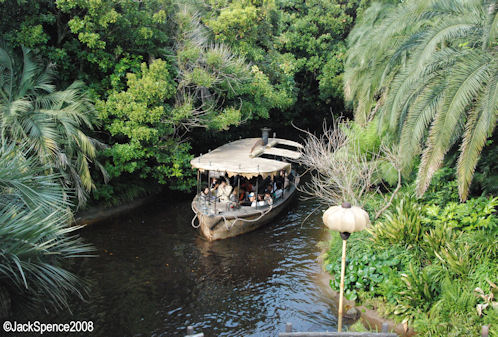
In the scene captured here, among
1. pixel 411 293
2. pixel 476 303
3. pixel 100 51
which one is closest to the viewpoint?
pixel 476 303

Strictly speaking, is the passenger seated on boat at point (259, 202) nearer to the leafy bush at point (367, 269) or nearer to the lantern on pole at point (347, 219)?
the leafy bush at point (367, 269)

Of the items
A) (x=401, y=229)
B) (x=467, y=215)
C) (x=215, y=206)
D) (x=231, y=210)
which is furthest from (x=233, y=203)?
(x=467, y=215)

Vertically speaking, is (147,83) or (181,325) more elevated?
(147,83)

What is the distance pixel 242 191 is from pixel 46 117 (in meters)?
7.00

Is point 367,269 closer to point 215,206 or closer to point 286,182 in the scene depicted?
point 215,206

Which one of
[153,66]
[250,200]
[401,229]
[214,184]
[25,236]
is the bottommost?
[250,200]

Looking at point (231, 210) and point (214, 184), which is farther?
point (214, 184)

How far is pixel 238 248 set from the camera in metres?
14.3

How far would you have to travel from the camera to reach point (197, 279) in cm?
1228

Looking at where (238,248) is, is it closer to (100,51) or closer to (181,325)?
(181,325)

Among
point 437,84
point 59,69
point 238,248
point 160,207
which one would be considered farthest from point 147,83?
point 437,84

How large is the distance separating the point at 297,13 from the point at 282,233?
61.4 feet

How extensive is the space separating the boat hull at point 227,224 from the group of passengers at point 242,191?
→ 0.51m

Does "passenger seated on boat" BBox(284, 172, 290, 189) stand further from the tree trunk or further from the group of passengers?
the tree trunk
